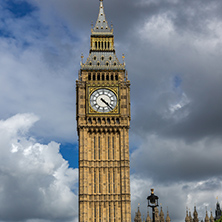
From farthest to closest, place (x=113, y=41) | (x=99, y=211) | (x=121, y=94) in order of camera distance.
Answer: (x=113, y=41) < (x=121, y=94) < (x=99, y=211)

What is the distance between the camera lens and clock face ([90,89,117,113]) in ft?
283

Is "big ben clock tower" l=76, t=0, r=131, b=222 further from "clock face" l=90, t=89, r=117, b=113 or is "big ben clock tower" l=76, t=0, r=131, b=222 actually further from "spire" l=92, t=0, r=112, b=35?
"spire" l=92, t=0, r=112, b=35

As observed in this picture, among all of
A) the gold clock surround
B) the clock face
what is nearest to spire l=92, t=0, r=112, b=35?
the gold clock surround

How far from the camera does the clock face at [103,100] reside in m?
86.2

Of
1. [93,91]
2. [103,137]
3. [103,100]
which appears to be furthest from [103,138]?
[93,91]

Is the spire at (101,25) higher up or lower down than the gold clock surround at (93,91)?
higher up

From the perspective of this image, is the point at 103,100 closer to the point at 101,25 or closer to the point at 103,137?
the point at 103,137

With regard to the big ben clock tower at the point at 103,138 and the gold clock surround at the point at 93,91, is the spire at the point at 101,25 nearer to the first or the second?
the big ben clock tower at the point at 103,138

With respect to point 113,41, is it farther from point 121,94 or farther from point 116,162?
point 116,162

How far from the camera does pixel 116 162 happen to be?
83.9 metres

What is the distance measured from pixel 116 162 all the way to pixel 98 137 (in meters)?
5.15

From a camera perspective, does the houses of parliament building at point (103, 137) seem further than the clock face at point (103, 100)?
No

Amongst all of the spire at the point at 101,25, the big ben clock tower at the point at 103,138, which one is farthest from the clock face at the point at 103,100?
the spire at the point at 101,25

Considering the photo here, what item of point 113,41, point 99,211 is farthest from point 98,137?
point 113,41
